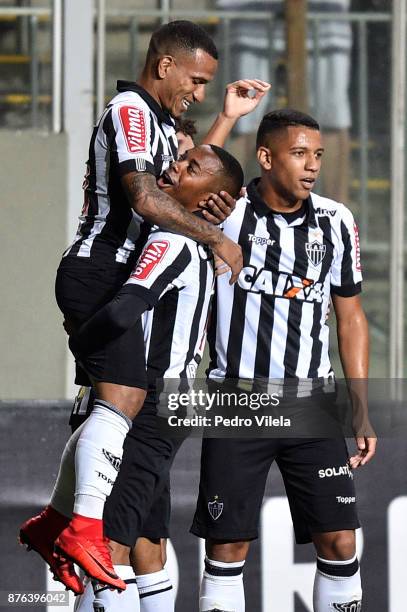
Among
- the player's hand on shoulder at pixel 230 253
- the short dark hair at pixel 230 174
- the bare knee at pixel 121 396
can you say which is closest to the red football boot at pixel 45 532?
the bare knee at pixel 121 396

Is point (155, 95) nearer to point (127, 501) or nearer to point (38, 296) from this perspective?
point (127, 501)

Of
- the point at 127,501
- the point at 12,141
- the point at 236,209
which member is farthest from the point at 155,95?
the point at 12,141

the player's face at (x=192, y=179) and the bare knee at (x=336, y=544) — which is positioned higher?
the player's face at (x=192, y=179)

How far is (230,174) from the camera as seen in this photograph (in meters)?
4.12

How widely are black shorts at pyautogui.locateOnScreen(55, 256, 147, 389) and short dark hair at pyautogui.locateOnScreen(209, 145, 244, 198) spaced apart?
425 mm

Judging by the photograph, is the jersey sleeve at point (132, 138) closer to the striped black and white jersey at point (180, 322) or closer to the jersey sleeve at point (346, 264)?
the striped black and white jersey at point (180, 322)

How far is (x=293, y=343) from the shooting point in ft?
14.6

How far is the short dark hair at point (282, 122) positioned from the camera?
14.8 ft

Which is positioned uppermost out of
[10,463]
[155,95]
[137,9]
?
[137,9]

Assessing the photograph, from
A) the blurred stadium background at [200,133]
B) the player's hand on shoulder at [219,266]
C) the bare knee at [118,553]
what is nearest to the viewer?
the bare knee at [118,553]

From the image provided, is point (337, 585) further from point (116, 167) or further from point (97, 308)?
point (116, 167)

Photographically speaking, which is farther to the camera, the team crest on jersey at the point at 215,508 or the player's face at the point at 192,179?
the team crest on jersey at the point at 215,508

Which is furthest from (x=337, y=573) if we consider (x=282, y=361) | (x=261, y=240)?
(x=261, y=240)

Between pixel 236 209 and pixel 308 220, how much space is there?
26 centimetres
